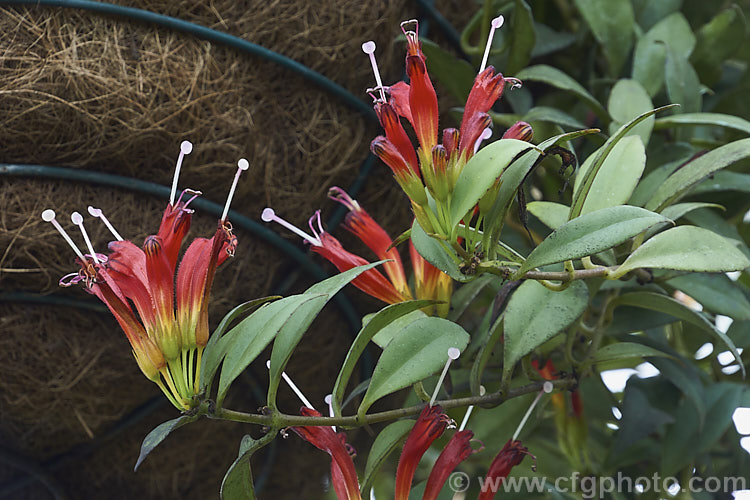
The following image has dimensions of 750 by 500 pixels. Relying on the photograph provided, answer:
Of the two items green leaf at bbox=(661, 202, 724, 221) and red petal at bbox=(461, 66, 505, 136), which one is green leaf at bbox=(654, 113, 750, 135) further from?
red petal at bbox=(461, 66, 505, 136)

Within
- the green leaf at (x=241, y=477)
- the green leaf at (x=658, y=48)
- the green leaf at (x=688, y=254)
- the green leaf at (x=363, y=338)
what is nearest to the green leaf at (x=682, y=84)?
the green leaf at (x=658, y=48)

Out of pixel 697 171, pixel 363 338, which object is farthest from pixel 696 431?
pixel 363 338

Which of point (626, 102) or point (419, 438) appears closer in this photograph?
point (419, 438)

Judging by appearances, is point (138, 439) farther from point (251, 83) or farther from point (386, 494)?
point (386, 494)

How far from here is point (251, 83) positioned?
23.6 inches

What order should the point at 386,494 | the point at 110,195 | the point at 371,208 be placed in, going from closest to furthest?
the point at 110,195 → the point at 371,208 → the point at 386,494

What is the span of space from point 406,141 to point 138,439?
357 millimetres

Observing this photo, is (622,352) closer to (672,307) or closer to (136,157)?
(672,307)

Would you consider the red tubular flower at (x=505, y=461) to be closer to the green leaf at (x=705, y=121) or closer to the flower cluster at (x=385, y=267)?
the flower cluster at (x=385, y=267)

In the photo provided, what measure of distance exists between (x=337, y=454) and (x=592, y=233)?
19cm

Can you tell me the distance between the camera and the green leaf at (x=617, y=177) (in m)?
0.51

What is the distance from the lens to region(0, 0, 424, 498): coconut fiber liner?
55 cm

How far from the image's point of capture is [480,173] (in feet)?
1.38

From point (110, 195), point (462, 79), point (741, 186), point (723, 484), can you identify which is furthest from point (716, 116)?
point (110, 195)
